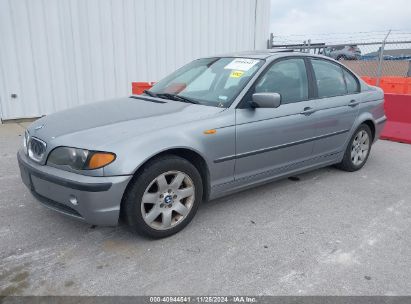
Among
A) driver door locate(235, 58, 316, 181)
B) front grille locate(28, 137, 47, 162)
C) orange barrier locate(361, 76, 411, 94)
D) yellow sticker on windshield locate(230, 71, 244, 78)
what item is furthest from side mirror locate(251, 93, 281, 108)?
orange barrier locate(361, 76, 411, 94)

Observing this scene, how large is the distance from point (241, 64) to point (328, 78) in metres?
1.26

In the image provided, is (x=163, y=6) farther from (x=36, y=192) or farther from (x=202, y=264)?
(x=202, y=264)

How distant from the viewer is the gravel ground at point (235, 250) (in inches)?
99.6

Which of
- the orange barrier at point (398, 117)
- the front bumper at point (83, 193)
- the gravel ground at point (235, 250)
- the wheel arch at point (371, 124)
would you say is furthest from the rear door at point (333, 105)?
the front bumper at point (83, 193)

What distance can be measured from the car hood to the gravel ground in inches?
35.2

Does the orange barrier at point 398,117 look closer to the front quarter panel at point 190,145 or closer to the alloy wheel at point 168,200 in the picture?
the front quarter panel at point 190,145

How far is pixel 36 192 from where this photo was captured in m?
3.07

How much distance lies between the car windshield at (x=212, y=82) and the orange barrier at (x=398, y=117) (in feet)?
13.1

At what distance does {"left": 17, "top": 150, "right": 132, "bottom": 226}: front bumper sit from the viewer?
8.85 ft

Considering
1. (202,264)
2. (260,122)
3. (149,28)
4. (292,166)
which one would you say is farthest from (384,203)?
(149,28)

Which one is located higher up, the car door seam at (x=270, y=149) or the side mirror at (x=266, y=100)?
the side mirror at (x=266, y=100)

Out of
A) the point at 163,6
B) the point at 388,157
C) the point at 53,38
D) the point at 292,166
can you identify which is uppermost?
the point at 163,6

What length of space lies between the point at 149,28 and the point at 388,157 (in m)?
6.44

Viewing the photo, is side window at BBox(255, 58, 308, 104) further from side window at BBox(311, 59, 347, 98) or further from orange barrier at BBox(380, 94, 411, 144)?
orange barrier at BBox(380, 94, 411, 144)
